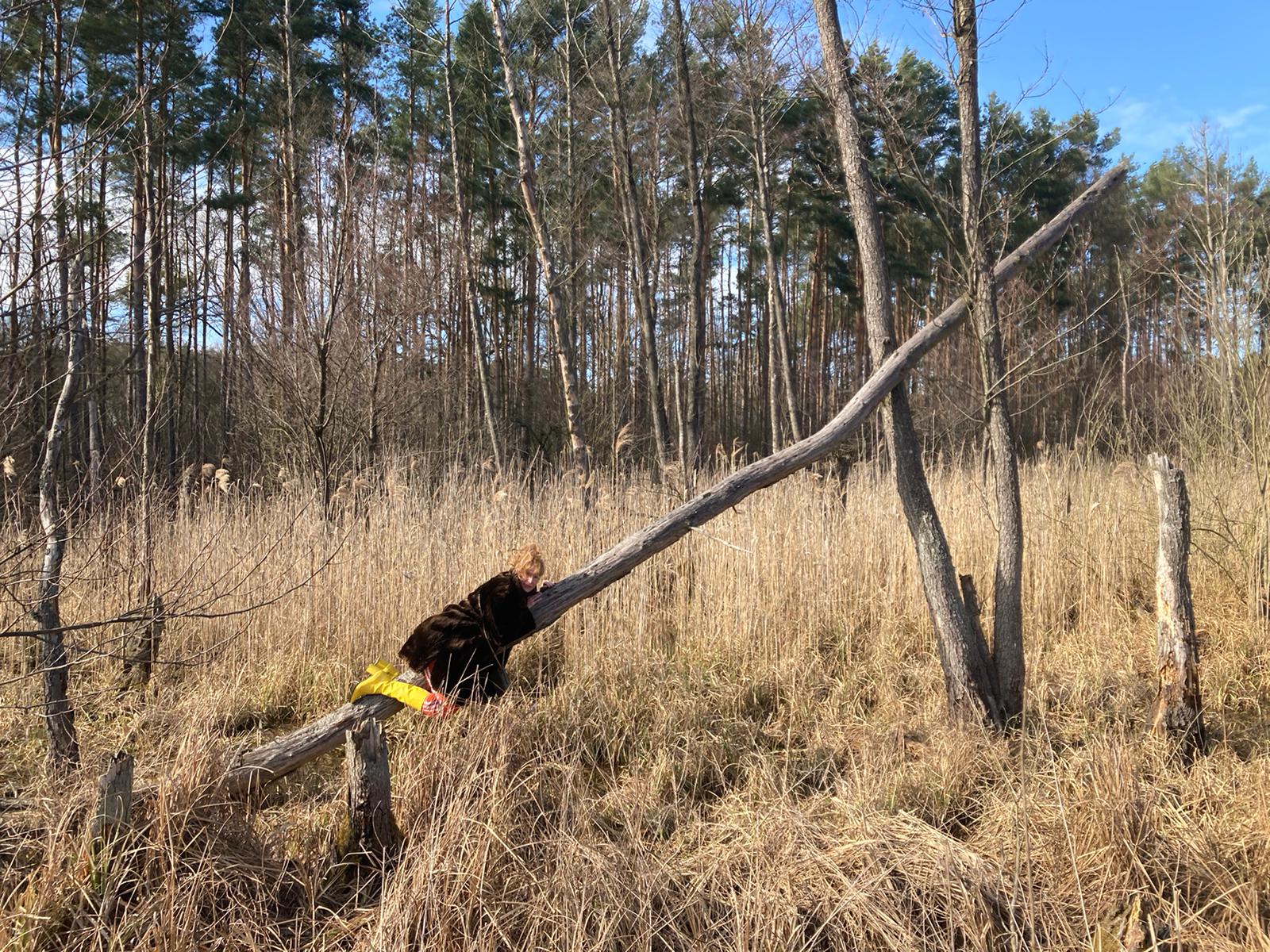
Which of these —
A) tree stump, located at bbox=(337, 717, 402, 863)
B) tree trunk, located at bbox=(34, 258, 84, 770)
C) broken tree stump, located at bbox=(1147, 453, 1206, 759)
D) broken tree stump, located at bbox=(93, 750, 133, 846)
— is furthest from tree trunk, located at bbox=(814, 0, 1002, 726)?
tree trunk, located at bbox=(34, 258, 84, 770)

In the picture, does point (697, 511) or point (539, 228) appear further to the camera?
point (539, 228)

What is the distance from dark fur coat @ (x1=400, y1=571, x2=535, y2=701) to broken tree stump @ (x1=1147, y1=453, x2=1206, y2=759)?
9.67 ft

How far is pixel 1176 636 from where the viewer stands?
3312mm

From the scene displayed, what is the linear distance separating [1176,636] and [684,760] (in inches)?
91.4

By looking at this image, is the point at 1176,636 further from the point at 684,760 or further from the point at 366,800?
the point at 366,800

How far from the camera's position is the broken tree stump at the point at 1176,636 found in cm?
327

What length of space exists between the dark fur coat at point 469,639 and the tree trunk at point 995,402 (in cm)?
230

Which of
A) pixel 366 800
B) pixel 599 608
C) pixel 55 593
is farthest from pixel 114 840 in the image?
pixel 599 608

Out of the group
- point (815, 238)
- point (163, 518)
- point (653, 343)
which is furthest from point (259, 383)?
point (815, 238)

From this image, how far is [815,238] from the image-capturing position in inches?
870

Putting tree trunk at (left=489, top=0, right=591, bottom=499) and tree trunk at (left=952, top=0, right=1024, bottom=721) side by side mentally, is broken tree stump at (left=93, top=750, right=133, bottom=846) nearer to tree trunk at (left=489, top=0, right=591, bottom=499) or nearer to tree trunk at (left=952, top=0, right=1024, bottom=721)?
tree trunk at (left=952, top=0, right=1024, bottom=721)

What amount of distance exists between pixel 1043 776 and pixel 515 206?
15.7 meters

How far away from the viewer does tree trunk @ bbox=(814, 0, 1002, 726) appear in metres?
3.42

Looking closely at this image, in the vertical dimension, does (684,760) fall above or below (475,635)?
below
